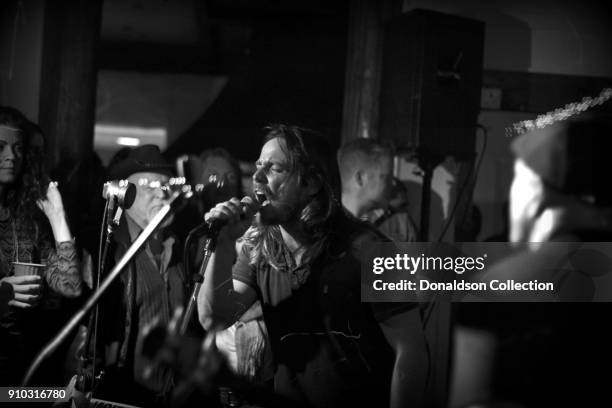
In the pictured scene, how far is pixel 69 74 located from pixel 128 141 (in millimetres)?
445

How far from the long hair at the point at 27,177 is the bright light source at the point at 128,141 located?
35cm

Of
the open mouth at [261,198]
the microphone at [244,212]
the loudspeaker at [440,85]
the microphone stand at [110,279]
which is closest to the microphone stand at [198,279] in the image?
the microphone at [244,212]

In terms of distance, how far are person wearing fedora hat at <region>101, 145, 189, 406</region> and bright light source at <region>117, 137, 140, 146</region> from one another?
3 centimetres

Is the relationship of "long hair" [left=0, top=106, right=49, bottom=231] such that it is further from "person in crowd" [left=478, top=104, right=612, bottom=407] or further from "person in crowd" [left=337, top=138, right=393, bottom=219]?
"person in crowd" [left=478, top=104, right=612, bottom=407]

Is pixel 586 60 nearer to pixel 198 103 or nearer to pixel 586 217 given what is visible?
pixel 586 217

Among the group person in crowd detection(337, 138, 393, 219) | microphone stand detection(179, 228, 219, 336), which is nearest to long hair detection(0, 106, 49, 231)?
microphone stand detection(179, 228, 219, 336)

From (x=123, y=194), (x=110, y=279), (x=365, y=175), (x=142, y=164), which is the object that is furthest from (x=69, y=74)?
(x=365, y=175)

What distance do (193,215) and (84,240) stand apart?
0.54 m

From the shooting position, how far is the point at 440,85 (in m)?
2.67

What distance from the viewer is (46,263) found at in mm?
2631

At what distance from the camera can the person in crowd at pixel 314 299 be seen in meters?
2.56

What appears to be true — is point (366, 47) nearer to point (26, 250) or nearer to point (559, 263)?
point (559, 263)

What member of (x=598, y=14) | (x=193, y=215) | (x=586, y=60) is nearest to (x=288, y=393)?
(x=193, y=215)

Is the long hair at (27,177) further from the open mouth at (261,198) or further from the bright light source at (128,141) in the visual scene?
the open mouth at (261,198)
